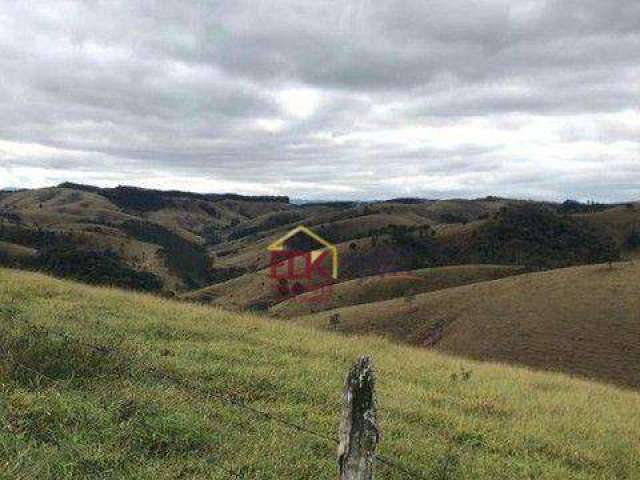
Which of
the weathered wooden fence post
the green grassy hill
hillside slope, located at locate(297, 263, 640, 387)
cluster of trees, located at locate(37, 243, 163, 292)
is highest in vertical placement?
the weathered wooden fence post

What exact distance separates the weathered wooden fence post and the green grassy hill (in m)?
2.74

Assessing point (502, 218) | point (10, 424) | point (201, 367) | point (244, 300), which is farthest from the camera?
point (502, 218)

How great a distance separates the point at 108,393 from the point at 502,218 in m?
158

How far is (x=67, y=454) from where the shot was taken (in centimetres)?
740

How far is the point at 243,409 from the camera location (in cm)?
1036

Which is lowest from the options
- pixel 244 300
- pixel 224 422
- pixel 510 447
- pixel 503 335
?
pixel 244 300

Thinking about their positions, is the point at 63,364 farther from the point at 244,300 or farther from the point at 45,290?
the point at 244,300

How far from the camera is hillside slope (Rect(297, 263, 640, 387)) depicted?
140 feet

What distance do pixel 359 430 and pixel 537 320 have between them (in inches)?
1897

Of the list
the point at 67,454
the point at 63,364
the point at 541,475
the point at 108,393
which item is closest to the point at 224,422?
the point at 108,393

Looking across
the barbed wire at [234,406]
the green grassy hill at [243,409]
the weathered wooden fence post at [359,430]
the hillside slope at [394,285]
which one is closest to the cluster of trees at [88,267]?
the hillside slope at [394,285]

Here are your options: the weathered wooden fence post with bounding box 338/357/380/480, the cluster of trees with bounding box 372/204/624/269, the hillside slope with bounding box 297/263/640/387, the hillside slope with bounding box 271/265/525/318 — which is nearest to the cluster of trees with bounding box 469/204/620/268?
the cluster of trees with bounding box 372/204/624/269

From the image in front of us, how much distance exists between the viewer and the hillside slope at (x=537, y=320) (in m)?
42.5

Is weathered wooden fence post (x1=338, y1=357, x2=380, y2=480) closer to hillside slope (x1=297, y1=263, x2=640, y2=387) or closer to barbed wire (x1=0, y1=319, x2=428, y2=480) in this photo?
barbed wire (x1=0, y1=319, x2=428, y2=480)
